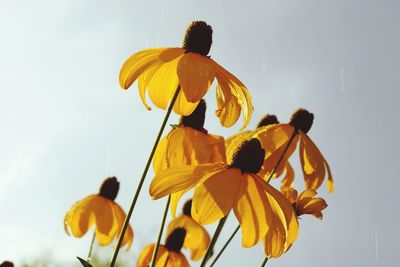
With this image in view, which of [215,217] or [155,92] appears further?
[155,92]

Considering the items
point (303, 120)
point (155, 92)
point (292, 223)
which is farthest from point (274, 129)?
point (292, 223)

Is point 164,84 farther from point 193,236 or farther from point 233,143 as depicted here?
point 193,236

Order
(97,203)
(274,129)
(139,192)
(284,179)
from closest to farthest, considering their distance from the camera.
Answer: (139,192) → (274,129) → (284,179) → (97,203)

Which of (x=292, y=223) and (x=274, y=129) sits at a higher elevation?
(x=274, y=129)

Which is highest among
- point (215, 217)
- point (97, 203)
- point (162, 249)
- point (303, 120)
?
point (303, 120)

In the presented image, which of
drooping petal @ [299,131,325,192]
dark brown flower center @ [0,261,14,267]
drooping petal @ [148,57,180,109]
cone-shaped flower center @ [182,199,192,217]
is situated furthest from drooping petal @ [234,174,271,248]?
cone-shaped flower center @ [182,199,192,217]

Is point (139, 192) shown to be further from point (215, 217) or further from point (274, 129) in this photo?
point (274, 129)

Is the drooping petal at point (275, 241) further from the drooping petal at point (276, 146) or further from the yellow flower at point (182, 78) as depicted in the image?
the drooping petal at point (276, 146)

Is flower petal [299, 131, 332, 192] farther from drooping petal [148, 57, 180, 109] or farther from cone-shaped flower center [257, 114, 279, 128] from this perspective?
drooping petal [148, 57, 180, 109]
